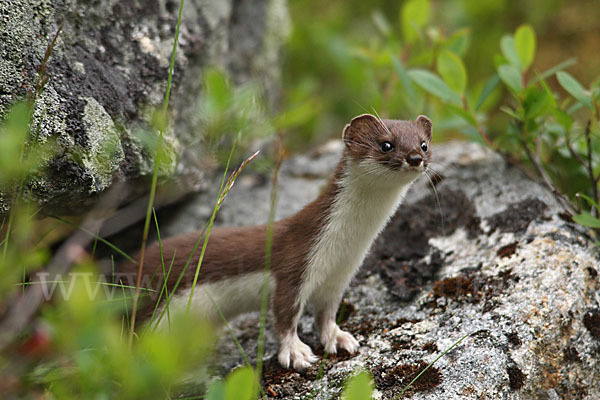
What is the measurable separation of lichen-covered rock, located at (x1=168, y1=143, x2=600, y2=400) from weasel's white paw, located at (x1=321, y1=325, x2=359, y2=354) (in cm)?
4

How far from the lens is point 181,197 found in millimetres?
3840

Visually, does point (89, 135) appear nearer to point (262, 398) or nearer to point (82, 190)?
point (82, 190)

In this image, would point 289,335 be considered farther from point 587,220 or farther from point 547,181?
point 547,181

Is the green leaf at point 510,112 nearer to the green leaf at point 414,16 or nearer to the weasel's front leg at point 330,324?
the green leaf at point 414,16

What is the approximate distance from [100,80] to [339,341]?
5.56ft

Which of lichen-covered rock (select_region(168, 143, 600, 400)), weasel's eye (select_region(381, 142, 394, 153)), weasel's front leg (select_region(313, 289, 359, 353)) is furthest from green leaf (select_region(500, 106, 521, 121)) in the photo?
weasel's front leg (select_region(313, 289, 359, 353))

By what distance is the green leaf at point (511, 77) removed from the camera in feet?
11.3

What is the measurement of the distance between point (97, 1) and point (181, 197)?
Result: 132cm

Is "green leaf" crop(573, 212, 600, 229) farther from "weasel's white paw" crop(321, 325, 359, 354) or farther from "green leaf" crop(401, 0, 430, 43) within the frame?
"green leaf" crop(401, 0, 430, 43)

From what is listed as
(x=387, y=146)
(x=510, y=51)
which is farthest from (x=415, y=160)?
(x=510, y=51)

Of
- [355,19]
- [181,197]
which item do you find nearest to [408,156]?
[181,197]

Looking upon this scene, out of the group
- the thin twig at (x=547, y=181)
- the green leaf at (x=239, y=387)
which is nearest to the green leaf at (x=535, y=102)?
the thin twig at (x=547, y=181)

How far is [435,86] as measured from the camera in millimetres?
3592

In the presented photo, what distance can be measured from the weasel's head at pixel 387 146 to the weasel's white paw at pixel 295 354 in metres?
0.90
